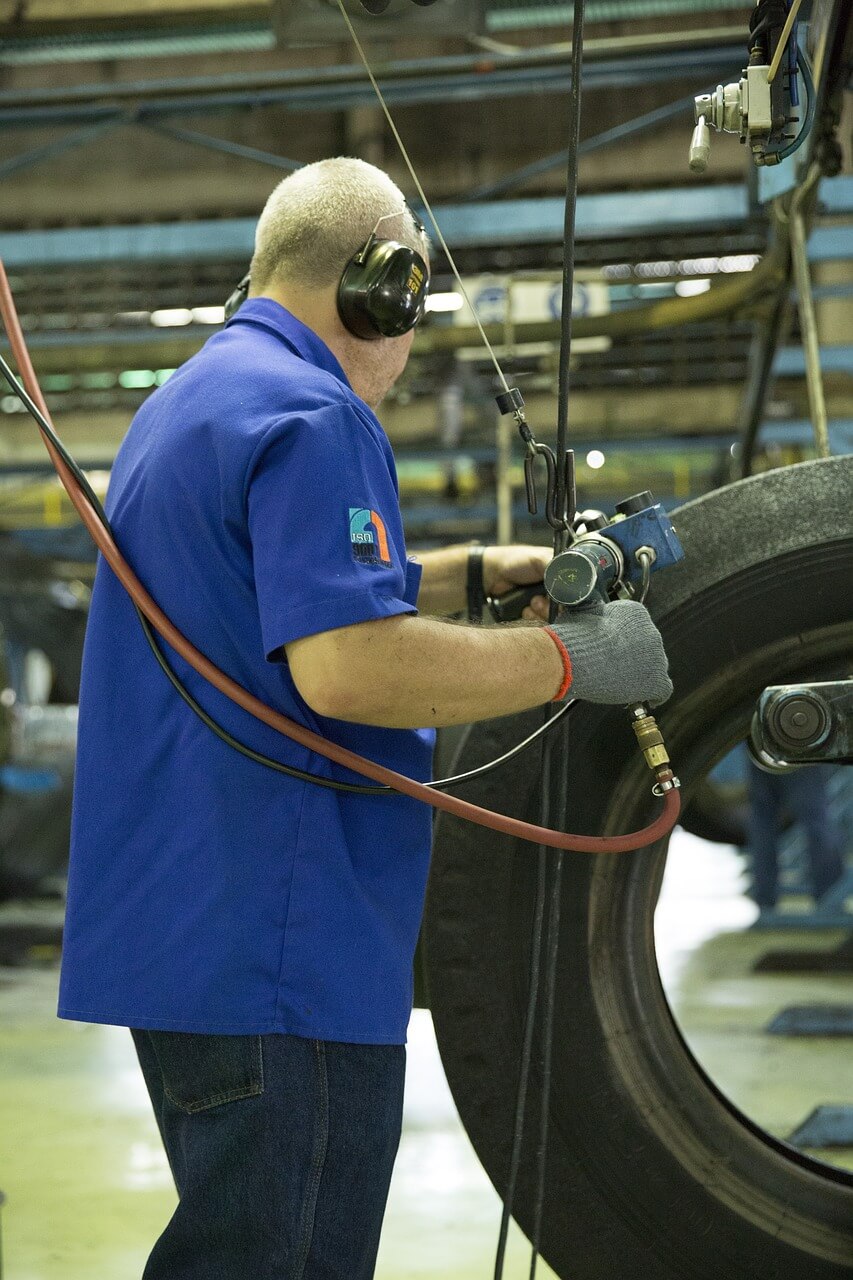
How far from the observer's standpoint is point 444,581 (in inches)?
77.2

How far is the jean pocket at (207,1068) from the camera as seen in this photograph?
1.34 m

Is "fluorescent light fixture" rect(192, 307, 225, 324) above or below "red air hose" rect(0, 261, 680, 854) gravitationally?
above

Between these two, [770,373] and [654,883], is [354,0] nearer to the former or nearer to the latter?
[654,883]

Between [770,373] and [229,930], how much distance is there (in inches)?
127

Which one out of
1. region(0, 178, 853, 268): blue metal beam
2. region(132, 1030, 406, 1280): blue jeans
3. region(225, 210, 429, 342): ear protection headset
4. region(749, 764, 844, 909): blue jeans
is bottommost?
region(132, 1030, 406, 1280): blue jeans

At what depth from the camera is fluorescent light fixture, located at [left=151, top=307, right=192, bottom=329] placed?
785cm

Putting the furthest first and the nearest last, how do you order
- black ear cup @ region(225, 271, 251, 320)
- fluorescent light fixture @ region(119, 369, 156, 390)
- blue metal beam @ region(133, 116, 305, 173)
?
fluorescent light fixture @ region(119, 369, 156, 390) < blue metal beam @ region(133, 116, 305, 173) < black ear cup @ region(225, 271, 251, 320)

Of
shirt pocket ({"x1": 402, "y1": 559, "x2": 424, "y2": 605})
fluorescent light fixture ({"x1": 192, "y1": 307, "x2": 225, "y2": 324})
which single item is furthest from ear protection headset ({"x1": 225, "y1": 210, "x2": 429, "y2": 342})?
fluorescent light fixture ({"x1": 192, "y1": 307, "x2": 225, "y2": 324})

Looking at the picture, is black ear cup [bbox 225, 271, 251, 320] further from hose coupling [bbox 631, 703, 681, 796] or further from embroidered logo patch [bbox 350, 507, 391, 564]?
hose coupling [bbox 631, 703, 681, 796]

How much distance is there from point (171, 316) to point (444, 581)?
21.5ft

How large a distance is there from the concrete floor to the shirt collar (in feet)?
5.78

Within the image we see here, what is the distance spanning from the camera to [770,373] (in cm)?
412

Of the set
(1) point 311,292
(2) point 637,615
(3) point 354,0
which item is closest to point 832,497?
(2) point 637,615

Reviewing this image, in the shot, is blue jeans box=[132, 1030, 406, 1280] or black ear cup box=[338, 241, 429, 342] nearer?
blue jeans box=[132, 1030, 406, 1280]
